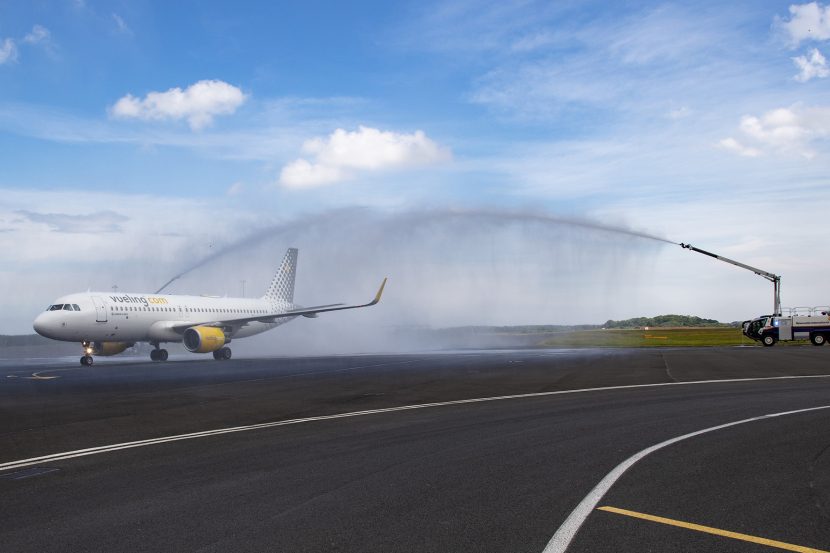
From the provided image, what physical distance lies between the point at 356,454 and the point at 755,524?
5.72 meters

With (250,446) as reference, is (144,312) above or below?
above

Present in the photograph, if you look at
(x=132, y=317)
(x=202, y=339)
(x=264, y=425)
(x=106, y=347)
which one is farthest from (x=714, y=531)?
(x=106, y=347)

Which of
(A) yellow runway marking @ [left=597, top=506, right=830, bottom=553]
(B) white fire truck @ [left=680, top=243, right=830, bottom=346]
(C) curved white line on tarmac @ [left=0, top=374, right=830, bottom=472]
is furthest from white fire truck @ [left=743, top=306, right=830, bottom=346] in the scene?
(A) yellow runway marking @ [left=597, top=506, right=830, bottom=553]

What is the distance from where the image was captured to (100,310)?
38.3 metres

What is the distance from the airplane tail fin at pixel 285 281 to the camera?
2272 inches

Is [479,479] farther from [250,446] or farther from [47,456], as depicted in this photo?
[47,456]

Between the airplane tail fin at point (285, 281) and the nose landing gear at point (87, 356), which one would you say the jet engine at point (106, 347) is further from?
the airplane tail fin at point (285, 281)

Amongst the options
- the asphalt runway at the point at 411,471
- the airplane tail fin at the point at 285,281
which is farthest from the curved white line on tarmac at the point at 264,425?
the airplane tail fin at the point at 285,281

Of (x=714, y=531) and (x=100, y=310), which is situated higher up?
(x=100, y=310)

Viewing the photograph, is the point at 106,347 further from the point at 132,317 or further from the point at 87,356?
the point at 87,356

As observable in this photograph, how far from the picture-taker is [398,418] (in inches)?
572

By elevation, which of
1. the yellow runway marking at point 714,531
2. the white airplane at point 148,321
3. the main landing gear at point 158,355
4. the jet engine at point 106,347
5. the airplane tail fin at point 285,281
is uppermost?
the airplane tail fin at point 285,281

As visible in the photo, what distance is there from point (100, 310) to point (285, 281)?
70.3 ft

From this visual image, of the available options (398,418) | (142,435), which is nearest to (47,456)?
(142,435)
